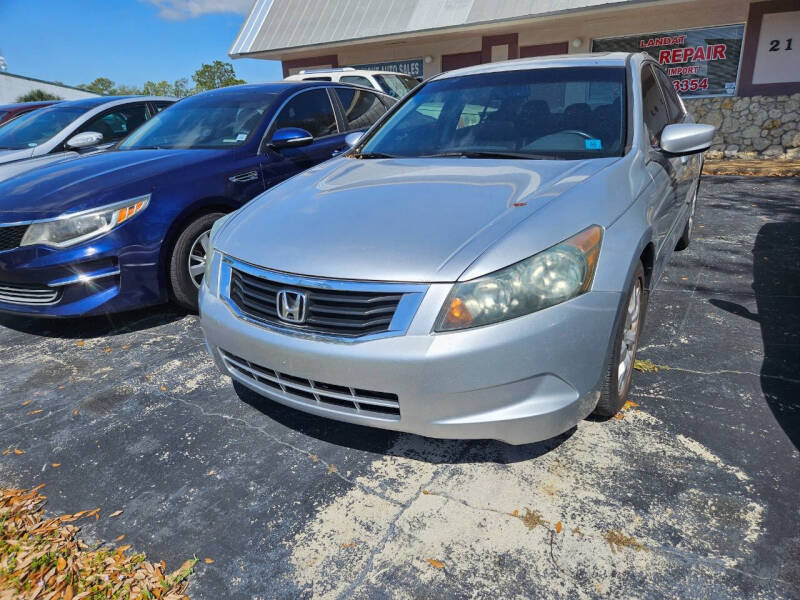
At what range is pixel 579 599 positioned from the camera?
1732 millimetres

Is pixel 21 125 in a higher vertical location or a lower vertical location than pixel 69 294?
higher

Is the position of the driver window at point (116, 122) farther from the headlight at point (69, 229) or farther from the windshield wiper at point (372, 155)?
the windshield wiper at point (372, 155)

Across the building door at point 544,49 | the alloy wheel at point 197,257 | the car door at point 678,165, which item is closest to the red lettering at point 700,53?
the building door at point 544,49

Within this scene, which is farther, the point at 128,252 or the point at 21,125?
the point at 21,125

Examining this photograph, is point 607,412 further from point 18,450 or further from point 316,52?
point 316,52

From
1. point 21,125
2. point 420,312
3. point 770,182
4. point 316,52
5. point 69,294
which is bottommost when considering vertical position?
point 770,182

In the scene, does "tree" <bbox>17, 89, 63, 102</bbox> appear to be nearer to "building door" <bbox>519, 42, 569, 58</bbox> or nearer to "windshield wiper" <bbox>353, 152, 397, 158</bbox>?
"building door" <bbox>519, 42, 569, 58</bbox>

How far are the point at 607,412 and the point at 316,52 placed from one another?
16026mm

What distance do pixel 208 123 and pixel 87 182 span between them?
4.15ft

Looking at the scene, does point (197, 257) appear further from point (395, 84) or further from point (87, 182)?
point (395, 84)

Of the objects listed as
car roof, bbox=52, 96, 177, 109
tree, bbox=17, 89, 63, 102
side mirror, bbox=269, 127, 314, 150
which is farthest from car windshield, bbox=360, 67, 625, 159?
tree, bbox=17, 89, 63, 102

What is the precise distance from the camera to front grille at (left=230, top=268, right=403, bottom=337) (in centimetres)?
196

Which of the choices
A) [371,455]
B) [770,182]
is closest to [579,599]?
[371,455]

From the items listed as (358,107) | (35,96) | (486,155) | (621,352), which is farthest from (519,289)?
(35,96)
